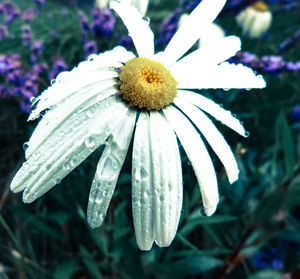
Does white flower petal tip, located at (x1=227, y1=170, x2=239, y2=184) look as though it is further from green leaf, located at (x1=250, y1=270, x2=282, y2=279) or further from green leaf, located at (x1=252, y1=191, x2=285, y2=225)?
green leaf, located at (x1=250, y1=270, x2=282, y2=279)

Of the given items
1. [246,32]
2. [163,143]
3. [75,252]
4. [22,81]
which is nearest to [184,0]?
[246,32]

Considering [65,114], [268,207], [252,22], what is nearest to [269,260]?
[268,207]

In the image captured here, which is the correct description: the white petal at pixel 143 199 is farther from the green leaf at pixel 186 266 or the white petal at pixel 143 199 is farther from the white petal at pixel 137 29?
the green leaf at pixel 186 266

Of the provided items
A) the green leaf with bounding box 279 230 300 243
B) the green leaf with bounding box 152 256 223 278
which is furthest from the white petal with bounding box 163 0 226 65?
the green leaf with bounding box 279 230 300 243

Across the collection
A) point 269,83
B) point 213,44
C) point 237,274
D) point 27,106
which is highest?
point 269,83

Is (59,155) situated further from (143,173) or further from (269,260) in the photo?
(269,260)

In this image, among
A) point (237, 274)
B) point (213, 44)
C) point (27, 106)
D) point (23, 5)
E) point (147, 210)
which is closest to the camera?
point (147, 210)

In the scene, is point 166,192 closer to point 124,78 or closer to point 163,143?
point 163,143
